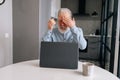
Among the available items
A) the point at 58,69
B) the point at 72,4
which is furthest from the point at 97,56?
the point at 58,69

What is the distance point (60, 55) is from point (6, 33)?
1.87 meters

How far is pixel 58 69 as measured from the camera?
153cm

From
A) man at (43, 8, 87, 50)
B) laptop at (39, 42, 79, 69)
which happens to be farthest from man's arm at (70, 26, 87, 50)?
laptop at (39, 42, 79, 69)

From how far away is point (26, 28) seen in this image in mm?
3143

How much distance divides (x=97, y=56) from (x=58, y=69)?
14.0 ft

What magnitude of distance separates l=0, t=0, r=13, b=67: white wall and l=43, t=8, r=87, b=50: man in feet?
4.25

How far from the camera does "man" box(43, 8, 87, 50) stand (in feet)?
5.84

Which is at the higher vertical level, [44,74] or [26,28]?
[26,28]

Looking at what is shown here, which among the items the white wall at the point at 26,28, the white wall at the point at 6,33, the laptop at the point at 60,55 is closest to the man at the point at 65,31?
the laptop at the point at 60,55

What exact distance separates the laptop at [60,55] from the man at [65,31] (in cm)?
31

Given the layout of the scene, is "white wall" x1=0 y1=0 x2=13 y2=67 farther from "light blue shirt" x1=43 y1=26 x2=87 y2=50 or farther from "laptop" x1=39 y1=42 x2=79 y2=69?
"laptop" x1=39 y1=42 x2=79 y2=69

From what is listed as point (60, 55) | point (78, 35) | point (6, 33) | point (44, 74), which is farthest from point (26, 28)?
point (44, 74)

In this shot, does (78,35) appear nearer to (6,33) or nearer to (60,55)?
(60,55)

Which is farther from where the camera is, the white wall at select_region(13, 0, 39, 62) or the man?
the white wall at select_region(13, 0, 39, 62)
